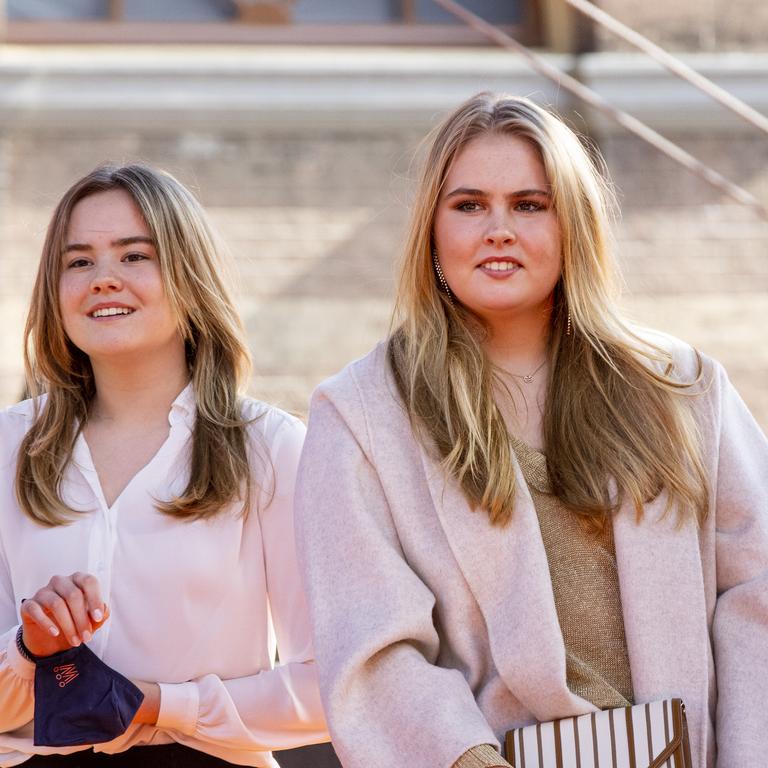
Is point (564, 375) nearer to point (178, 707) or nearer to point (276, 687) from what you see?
point (276, 687)

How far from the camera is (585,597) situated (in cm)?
254

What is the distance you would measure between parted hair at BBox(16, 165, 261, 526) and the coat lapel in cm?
55

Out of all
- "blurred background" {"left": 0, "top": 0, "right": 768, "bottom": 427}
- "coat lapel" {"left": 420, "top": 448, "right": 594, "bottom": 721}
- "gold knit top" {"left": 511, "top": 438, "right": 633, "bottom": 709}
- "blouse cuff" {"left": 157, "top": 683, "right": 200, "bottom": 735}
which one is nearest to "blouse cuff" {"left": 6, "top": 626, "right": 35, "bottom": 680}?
"blouse cuff" {"left": 157, "top": 683, "right": 200, "bottom": 735}

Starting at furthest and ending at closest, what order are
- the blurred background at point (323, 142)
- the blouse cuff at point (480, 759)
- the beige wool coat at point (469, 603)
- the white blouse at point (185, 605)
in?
the blurred background at point (323, 142), the white blouse at point (185, 605), the beige wool coat at point (469, 603), the blouse cuff at point (480, 759)

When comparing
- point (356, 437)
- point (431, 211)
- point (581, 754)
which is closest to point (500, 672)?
point (581, 754)

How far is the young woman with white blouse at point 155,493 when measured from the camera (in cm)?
276

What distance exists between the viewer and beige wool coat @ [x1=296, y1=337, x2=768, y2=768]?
2.41 m

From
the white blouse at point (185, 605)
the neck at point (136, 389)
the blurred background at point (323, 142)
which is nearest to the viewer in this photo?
the white blouse at point (185, 605)

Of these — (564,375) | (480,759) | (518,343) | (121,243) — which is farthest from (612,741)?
(121,243)

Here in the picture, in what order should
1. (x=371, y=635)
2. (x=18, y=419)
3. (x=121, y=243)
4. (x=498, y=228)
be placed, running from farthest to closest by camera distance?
(x=18, y=419)
(x=121, y=243)
(x=498, y=228)
(x=371, y=635)

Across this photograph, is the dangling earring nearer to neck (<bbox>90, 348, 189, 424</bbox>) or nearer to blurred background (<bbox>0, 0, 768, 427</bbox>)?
neck (<bbox>90, 348, 189, 424</bbox>)

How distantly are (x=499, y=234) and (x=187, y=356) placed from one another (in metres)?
0.90

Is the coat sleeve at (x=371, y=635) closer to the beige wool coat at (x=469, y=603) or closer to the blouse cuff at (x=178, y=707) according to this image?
the beige wool coat at (x=469, y=603)

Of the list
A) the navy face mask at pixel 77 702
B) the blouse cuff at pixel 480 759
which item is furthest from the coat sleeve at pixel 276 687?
the blouse cuff at pixel 480 759
